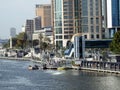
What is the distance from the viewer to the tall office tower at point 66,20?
5930 inches

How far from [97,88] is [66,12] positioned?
99.4m

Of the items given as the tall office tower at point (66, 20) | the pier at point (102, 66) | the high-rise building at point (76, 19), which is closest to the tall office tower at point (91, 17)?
the high-rise building at point (76, 19)

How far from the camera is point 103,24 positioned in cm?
14400

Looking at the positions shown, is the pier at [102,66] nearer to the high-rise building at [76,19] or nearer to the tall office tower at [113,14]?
the tall office tower at [113,14]

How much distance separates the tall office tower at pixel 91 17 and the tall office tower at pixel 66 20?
7282mm

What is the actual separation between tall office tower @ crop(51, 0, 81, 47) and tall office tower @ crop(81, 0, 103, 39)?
7.28 meters

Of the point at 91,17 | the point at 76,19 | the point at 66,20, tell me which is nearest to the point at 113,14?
the point at 91,17

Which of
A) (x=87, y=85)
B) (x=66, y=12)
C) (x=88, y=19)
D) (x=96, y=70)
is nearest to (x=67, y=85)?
(x=87, y=85)

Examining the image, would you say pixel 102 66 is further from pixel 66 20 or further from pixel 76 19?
pixel 66 20

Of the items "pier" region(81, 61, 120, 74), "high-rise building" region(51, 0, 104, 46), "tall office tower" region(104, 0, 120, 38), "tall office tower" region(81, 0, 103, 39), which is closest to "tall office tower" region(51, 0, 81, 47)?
"high-rise building" region(51, 0, 104, 46)

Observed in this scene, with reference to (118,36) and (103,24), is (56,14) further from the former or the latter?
(118,36)

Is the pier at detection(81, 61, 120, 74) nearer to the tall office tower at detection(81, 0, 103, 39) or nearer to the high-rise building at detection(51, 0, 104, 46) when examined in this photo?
the tall office tower at detection(81, 0, 103, 39)

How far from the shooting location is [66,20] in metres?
152

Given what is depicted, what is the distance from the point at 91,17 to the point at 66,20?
39.2 ft
